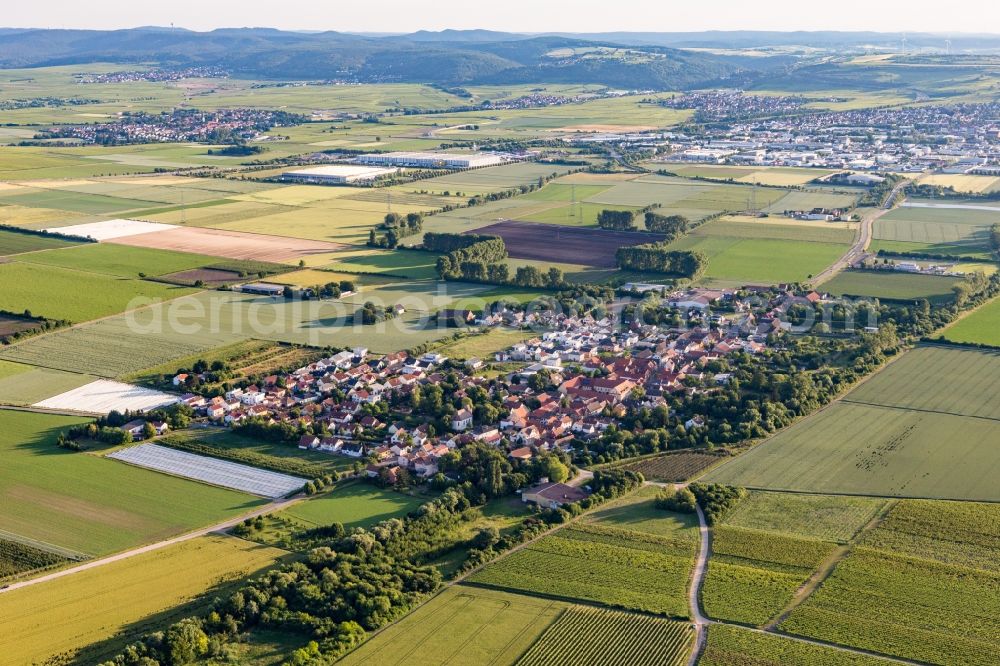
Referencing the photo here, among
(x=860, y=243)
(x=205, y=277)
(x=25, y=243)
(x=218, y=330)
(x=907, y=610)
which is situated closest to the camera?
(x=907, y=610)

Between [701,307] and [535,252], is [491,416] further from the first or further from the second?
[535,252]

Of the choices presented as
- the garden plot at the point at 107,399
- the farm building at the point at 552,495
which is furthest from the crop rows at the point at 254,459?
the farm building at the point at 552,495

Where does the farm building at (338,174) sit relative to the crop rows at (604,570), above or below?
above

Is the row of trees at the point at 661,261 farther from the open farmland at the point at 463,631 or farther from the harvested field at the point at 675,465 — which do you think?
the open farmland at the point at 463,631

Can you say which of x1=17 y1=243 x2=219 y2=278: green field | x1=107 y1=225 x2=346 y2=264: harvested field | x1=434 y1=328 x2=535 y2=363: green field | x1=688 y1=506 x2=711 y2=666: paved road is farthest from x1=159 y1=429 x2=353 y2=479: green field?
x1=107 y1=225 x2=346 y2=264: harvested field

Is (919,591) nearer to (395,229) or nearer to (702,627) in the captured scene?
(702,627)

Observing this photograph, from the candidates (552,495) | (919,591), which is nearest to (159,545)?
(552,495)
